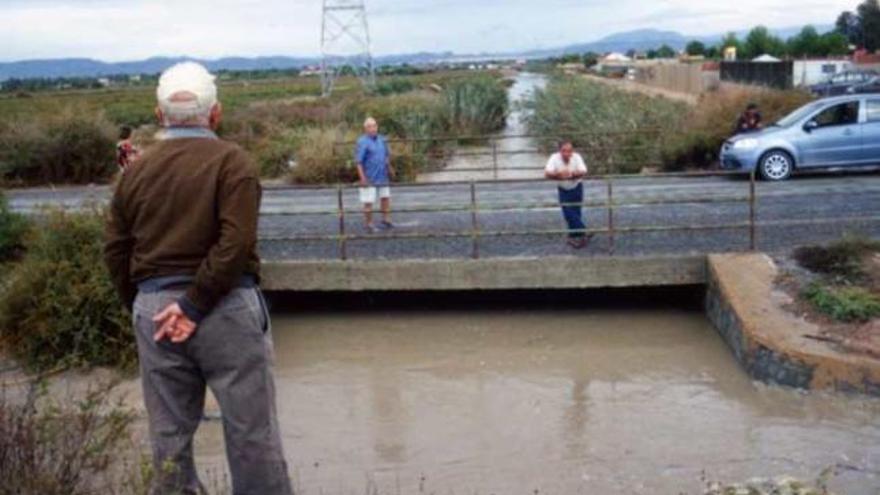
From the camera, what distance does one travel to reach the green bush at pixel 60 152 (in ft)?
83.7

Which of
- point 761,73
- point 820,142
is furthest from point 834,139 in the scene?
point 761,73

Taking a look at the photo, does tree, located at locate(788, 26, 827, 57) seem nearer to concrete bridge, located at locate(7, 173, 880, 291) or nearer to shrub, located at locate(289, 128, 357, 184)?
shrub, located at locate(289, 128, 357, 184)

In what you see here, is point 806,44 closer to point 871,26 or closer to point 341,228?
point 871,26

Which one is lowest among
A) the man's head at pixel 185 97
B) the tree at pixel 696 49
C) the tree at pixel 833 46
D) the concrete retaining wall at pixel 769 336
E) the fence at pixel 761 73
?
the concrete retaining wall at pixel 769 336

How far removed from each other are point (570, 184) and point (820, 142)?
317 inches

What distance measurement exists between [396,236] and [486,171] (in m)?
12.8

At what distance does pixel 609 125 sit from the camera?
85.7 feet

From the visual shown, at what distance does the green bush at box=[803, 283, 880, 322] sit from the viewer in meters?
9.72

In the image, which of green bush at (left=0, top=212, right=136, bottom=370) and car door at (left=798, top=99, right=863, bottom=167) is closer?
green bush at (left=0, top=212, right=136, bottom=370)

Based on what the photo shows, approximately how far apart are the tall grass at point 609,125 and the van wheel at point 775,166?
4.33 metres

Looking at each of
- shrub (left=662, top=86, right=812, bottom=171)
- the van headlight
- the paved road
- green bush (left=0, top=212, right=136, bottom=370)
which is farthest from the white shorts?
shrub (left=662, top=86, right=812, bottom=171)

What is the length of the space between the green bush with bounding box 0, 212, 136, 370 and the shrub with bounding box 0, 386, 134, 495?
6.32 metres

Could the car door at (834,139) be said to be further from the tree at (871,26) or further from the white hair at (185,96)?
the tree at (871,26)

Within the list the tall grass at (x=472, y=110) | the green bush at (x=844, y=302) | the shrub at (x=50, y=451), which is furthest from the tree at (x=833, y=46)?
the shrub at (x=50, y=451)
